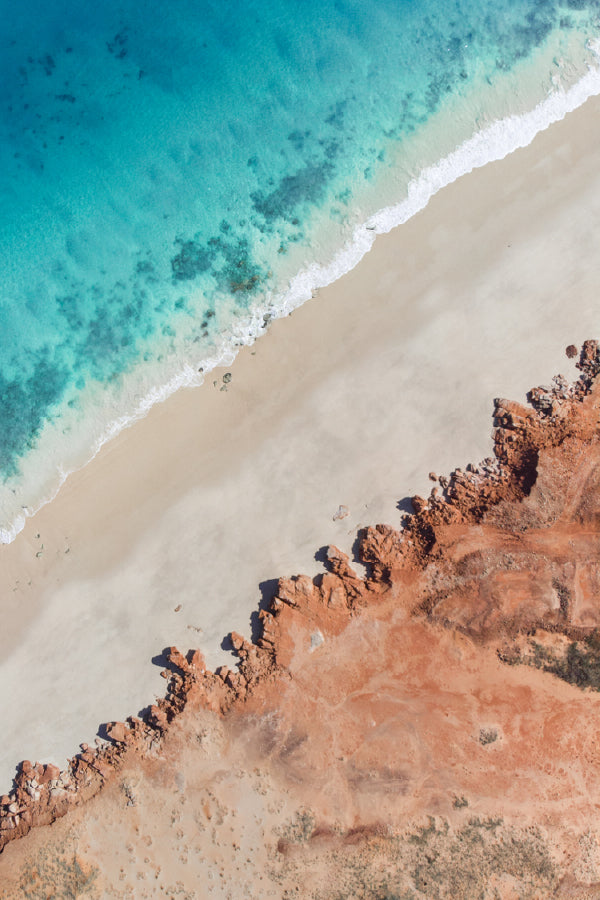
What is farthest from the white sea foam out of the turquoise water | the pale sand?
the pale sand

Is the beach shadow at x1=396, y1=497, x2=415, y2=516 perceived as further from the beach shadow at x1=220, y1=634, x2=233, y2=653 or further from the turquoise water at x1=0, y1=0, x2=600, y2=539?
the beach shadow at x1=220, y1=634, x2=233, y2=653

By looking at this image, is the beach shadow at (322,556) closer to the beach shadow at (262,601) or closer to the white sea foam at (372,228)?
the beach shadow at (262,601)

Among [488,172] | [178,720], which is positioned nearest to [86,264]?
[488,172]

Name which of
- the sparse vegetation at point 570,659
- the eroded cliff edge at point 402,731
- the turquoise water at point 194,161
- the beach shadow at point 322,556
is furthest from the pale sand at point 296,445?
the sparse vegetation at point 570,659

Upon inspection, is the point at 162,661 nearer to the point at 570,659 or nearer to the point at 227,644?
the point at 227,644

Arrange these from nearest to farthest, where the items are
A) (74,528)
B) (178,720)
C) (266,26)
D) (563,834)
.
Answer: (563,834), (178,720), (74,528), (266,26)

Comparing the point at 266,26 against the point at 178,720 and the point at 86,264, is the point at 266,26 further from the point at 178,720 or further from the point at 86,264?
the point at 178,720
